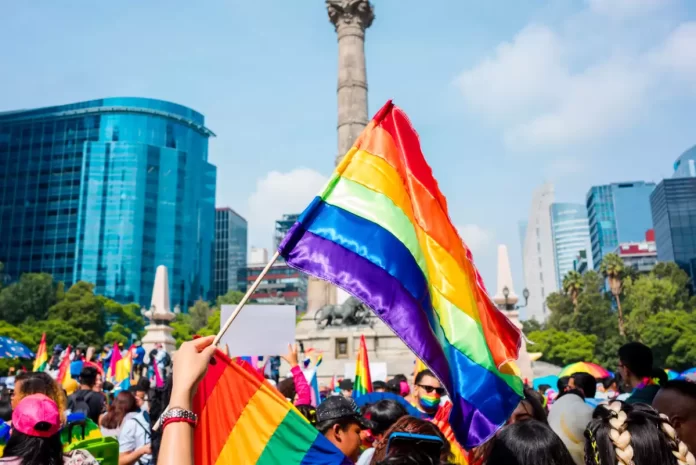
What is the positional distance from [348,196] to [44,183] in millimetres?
87077

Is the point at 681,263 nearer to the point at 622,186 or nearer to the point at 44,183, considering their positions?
the point at 622,186

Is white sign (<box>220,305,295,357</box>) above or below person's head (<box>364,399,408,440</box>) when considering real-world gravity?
above

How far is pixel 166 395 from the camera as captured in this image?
3678mm

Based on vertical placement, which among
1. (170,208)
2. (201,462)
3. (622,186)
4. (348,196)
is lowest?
(201,462)

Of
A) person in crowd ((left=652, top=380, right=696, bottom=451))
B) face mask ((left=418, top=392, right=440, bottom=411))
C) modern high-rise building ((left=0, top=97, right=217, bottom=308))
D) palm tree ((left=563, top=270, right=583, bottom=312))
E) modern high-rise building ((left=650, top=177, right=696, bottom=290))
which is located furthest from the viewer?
modern high-rise building ((left=650, top=177, right=696, bottom=290))

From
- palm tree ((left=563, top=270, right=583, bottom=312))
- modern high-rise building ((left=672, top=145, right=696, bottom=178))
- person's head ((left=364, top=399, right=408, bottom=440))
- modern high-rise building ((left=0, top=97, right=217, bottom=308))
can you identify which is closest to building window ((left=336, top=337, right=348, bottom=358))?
person's head ((left=364, top=399, right=408, bottom=440))

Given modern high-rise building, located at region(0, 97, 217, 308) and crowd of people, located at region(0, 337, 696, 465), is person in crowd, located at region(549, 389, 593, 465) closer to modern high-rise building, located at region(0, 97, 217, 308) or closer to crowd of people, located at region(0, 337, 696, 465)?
crowd of people, located at region(0, 337, 696, 465)

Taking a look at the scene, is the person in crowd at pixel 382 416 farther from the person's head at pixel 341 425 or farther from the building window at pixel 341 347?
the building window at pixel 341 347

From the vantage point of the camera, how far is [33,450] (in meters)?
2.61

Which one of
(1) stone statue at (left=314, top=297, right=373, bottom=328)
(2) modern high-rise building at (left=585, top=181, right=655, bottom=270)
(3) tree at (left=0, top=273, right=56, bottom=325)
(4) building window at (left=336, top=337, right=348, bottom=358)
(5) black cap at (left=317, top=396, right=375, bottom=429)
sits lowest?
(5) black cap at (left=317, top=396, right=375, bottom=429)

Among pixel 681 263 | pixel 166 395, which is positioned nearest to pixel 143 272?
pixel 681 263

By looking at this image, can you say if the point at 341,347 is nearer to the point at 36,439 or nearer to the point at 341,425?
the point at 341,425

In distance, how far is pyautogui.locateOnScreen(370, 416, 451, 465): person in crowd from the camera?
5.70 ft

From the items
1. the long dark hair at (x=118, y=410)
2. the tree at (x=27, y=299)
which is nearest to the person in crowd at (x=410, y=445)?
the long dark hair at (x=118, y=410)
